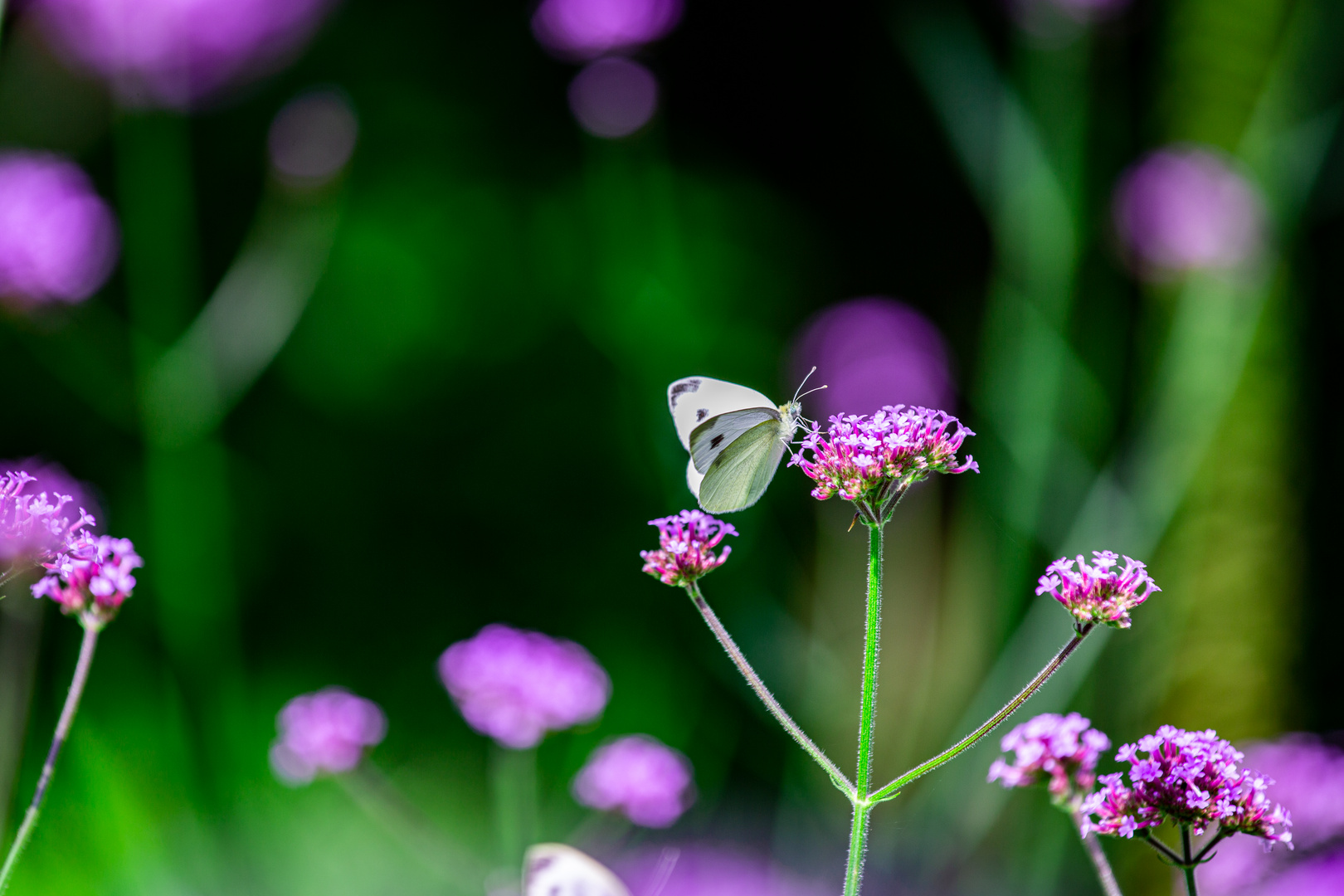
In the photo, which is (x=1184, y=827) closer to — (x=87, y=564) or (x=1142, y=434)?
(x=87, y=564)

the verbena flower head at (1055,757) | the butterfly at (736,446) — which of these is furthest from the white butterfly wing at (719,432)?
the verbena flower head at (1055,757)

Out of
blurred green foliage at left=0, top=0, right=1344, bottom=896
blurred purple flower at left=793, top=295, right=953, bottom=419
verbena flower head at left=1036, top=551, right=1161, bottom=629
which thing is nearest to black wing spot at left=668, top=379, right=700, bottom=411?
verbena flower head at left=1036, top=551, right=1161, bottom=629

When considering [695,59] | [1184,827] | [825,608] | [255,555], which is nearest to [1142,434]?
[825,608]

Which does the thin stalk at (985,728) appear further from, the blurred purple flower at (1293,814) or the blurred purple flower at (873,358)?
the blurred purple flower at (873,358)

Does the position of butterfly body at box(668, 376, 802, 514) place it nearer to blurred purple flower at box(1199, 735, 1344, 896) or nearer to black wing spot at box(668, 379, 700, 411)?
black wing spot at box(668, 379, 700, 411)

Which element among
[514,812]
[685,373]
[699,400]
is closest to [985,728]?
[699,400]

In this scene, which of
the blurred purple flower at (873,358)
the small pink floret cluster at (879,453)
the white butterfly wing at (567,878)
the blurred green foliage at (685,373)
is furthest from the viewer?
the blurred purple flower at (873,358)
